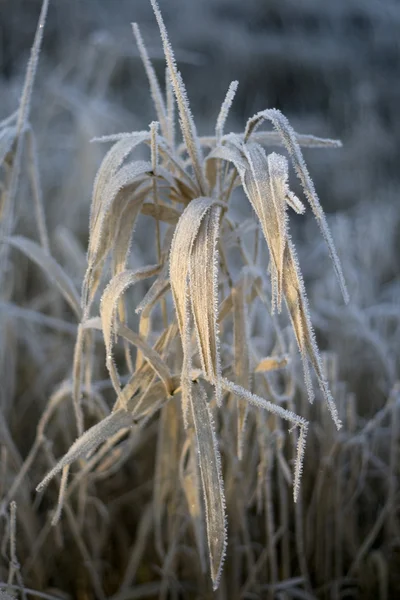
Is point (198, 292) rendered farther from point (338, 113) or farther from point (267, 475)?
point (338, 113)

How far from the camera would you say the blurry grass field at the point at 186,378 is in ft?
1.58

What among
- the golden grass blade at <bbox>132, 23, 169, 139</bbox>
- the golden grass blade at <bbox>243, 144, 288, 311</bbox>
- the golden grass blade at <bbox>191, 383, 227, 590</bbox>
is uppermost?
the golden grass blade at <bbox>132, 23, 169, 139</bbox>

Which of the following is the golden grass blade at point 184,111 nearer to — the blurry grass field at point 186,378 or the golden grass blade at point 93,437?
the blurry grass field at point 186,378

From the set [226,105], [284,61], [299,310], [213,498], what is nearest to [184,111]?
[226,105]

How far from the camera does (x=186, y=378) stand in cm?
51

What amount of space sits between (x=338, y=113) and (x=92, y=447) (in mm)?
2201

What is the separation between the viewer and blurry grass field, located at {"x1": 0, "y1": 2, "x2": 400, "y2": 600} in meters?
0.48

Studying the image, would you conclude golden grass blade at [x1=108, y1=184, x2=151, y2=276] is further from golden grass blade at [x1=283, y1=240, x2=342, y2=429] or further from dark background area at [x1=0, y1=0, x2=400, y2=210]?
dark background area at [x1=0, y1=0, x2=400, y2=210]

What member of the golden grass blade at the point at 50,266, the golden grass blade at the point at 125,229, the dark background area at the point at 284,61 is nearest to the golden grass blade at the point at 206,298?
the golden grass blade at the point at 125,229

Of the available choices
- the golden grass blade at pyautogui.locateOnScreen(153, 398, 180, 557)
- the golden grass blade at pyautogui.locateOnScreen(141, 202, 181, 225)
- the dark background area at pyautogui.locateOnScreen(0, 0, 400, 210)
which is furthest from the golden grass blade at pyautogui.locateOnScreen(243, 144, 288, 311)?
the dark background area at pyautogui.locateOnScreen(0, 0, 400, 210)

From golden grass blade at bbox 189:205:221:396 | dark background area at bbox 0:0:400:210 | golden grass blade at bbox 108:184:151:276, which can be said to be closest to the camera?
golden grass blade at bbox 189:205:221:396

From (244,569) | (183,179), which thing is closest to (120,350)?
(244,569)

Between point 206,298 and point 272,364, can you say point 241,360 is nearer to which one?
point 272,364

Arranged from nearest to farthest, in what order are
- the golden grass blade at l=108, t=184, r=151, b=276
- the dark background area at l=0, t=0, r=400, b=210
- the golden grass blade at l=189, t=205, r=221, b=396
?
the golden grass blade at l=189, t=205, r=221, b=396
the golden grass blade at l=108, t=184, r=151, b=276
the dark background area at l=0, t=0, r=400, b=210
